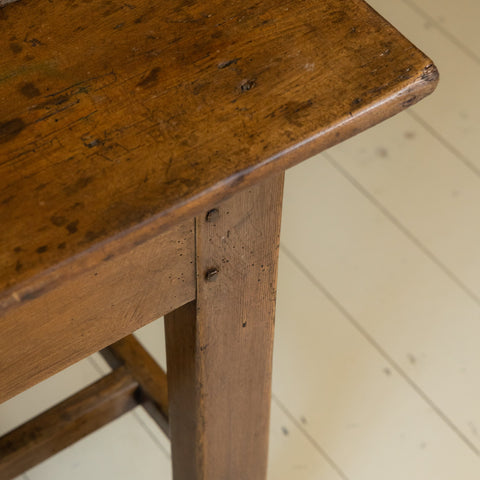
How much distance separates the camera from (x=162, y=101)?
58 cm

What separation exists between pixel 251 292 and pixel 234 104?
199 mm

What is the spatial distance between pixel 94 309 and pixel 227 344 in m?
0.18

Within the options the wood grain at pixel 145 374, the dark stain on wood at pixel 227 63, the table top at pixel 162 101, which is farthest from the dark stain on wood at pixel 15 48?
the wood grain at pixel 145 374

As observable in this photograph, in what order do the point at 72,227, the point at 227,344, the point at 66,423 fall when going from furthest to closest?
the point at 66,423
the point at 227,344
the point at 72,227

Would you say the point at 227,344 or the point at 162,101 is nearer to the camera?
the point at 162,101

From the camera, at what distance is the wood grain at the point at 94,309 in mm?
572

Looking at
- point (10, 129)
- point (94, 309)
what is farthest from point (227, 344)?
point (10, 129)

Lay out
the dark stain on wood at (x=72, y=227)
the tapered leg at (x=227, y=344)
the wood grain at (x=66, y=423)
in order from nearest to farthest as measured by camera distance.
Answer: the dark stain on wood at (x=72, y=227), the tapered leg at (x=227, y=344), the wood grain at (x=66, y=423)

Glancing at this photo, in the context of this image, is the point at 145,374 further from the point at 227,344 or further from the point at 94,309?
the point at 94,309

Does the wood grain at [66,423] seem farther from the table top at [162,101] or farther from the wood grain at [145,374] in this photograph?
the table top at [162,101]

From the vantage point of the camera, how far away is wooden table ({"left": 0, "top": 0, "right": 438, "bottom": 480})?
0.53 m

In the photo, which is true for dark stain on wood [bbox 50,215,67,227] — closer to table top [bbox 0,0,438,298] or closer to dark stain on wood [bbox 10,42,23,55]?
table top [bbox 0,0,438,298]

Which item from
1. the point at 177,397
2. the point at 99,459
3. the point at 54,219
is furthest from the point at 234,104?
the point at 99,459

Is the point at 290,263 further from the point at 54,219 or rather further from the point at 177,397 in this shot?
the point at 54,219
